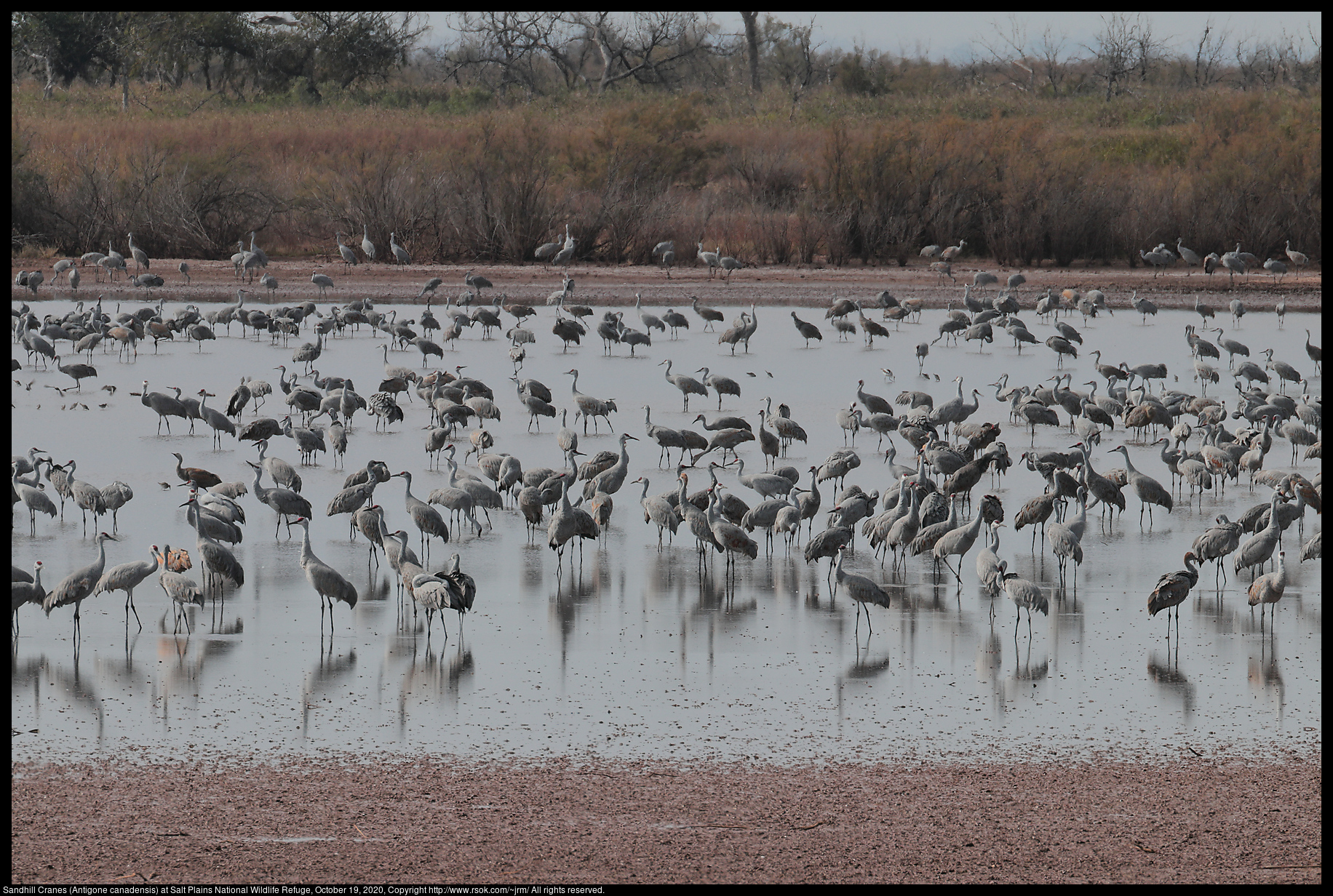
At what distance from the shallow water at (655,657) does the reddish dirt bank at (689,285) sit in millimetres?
16726

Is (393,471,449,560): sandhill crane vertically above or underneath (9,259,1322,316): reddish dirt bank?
underneath

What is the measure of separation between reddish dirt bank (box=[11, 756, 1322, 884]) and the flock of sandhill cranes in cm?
220

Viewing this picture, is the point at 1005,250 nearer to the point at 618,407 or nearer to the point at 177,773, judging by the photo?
the point at 618,407

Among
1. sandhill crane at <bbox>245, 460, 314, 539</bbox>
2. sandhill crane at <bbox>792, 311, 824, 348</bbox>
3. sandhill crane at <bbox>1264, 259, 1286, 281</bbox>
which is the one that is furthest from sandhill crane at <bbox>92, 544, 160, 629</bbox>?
sandhill crane at <bbox>1264, 259, 1286, 281</bbox>

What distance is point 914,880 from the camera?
602cm

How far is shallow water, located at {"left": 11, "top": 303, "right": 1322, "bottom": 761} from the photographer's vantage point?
7840 millimetres

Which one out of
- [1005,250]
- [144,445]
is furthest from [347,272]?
[144,445]

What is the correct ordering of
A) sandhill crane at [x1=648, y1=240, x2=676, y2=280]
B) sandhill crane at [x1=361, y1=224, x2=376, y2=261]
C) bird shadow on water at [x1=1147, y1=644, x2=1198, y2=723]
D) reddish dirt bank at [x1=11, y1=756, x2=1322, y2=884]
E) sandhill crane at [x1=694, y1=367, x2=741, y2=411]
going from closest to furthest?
reddish dirt bank at [x1=11, y1=756, x2=1322, y2=884] < bird shadow on water at [x1=1147, y1=644, x2=1198, y2=723] < sandhill crane at [x1=694, y1=367, x2=741, y2=411] < sandhill crane at [x1=361, y1=224, x2=376, y2=261] < sandhill crane at [x1=648, y1=240, x2=676, y2=280]

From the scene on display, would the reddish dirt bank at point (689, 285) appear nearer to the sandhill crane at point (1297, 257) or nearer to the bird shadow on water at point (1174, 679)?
the sandhill crane at point (1297, 257)

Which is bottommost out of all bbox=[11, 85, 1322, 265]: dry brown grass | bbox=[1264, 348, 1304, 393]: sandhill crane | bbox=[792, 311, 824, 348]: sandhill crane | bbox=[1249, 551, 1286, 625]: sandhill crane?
bbox=[1249, 551, 1286, 625]: sandhill crane

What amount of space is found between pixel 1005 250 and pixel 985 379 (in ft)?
52.4

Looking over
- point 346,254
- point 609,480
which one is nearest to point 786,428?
point 609,480

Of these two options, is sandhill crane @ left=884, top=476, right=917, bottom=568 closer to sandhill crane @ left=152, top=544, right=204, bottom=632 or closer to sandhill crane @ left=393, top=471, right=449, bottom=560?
sandhill crane @ left=393, top=471, right=449, bottom=560

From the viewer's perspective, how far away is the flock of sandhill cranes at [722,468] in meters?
10.1
